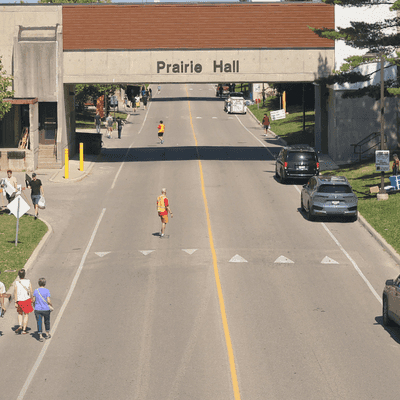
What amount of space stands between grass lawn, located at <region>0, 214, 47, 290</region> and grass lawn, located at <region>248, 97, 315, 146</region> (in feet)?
94.9

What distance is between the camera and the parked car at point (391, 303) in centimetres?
1602

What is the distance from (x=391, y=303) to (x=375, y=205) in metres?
14.8

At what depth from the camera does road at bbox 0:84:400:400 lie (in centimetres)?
1377

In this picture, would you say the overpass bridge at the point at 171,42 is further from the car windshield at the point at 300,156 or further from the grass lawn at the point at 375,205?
the car windshield at the point at 300,156

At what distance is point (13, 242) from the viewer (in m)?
25.3

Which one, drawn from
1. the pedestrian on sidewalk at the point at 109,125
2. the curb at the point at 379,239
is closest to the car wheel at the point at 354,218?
the curb at the point at 379,239

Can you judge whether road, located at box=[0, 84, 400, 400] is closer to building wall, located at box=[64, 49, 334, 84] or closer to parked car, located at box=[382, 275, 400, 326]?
parked car, located at box=[382, 275, 400, 326]

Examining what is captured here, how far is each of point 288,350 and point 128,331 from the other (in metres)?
3.95

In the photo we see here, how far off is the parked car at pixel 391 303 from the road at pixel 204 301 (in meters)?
0.35

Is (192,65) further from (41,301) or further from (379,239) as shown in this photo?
(41,301)

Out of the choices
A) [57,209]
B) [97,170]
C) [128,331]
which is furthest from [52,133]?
[128,331]

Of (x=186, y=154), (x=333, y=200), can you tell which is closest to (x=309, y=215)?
(x=333, y=200)

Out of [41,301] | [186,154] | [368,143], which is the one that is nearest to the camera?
[41,301]

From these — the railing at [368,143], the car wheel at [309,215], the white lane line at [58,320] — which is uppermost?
the railing at [368,143]
